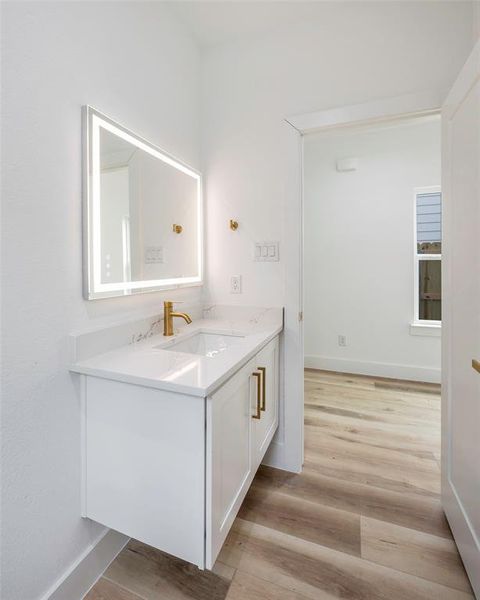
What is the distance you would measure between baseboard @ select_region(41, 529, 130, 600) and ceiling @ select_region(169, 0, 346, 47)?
104 inches

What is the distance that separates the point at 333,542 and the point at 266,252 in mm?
1504

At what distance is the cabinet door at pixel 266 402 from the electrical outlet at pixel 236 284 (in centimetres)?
42

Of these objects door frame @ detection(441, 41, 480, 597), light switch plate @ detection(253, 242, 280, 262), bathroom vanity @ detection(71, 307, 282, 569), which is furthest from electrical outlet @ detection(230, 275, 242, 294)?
door frame @ detection(441, 41, 480, 597)

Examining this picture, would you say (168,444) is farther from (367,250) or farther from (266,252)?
(367,250)

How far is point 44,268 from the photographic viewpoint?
1.02 m

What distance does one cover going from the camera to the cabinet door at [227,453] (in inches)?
37.0

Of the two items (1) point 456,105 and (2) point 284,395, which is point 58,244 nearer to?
(2) point 284,395

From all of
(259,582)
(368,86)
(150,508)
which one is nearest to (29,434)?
(150,508)

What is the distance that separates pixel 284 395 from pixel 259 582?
2.88 feet

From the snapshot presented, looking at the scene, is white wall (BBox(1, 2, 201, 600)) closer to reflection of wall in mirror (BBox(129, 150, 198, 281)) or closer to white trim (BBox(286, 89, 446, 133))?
reflection of wall in mirror (BBox(129, 150, 198, 281))

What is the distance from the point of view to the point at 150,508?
3.36ft

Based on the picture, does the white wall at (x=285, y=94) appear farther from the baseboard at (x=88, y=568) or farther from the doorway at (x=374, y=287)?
the baseboard at (x=88, y=568)

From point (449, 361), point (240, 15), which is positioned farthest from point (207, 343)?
point (240, 15)

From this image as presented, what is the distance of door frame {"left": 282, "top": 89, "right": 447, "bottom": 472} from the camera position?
1.62 meters
